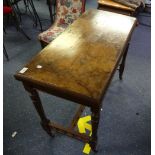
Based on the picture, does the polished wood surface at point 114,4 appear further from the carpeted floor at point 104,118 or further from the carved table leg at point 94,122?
the carved table leg at point 94,122

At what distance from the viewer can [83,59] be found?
1.12m

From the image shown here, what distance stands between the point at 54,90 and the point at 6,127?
929 mm

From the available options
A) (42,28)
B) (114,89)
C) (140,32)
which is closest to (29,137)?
(114,89)

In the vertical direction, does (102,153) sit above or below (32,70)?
below

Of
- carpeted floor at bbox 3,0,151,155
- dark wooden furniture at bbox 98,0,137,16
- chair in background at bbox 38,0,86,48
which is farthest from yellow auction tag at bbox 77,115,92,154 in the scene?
dark wooden furniture at bbox 98,0,137,16

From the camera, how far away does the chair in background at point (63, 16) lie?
1.98 meters

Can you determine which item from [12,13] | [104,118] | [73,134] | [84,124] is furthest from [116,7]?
[73,134]

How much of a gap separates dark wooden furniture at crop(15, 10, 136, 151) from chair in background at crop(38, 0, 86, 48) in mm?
571

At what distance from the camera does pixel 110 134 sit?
1.54 meters

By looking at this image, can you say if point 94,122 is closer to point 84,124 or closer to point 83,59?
point 83,59

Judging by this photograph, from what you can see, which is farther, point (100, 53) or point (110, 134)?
point (110, 134)

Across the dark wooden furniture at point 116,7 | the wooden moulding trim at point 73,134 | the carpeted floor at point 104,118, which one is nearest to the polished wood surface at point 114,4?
the dark wooden furniture at point 116,7

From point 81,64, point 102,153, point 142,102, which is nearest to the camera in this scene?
point 81,64

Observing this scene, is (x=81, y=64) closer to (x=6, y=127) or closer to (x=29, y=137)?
(x=29, y=137)
